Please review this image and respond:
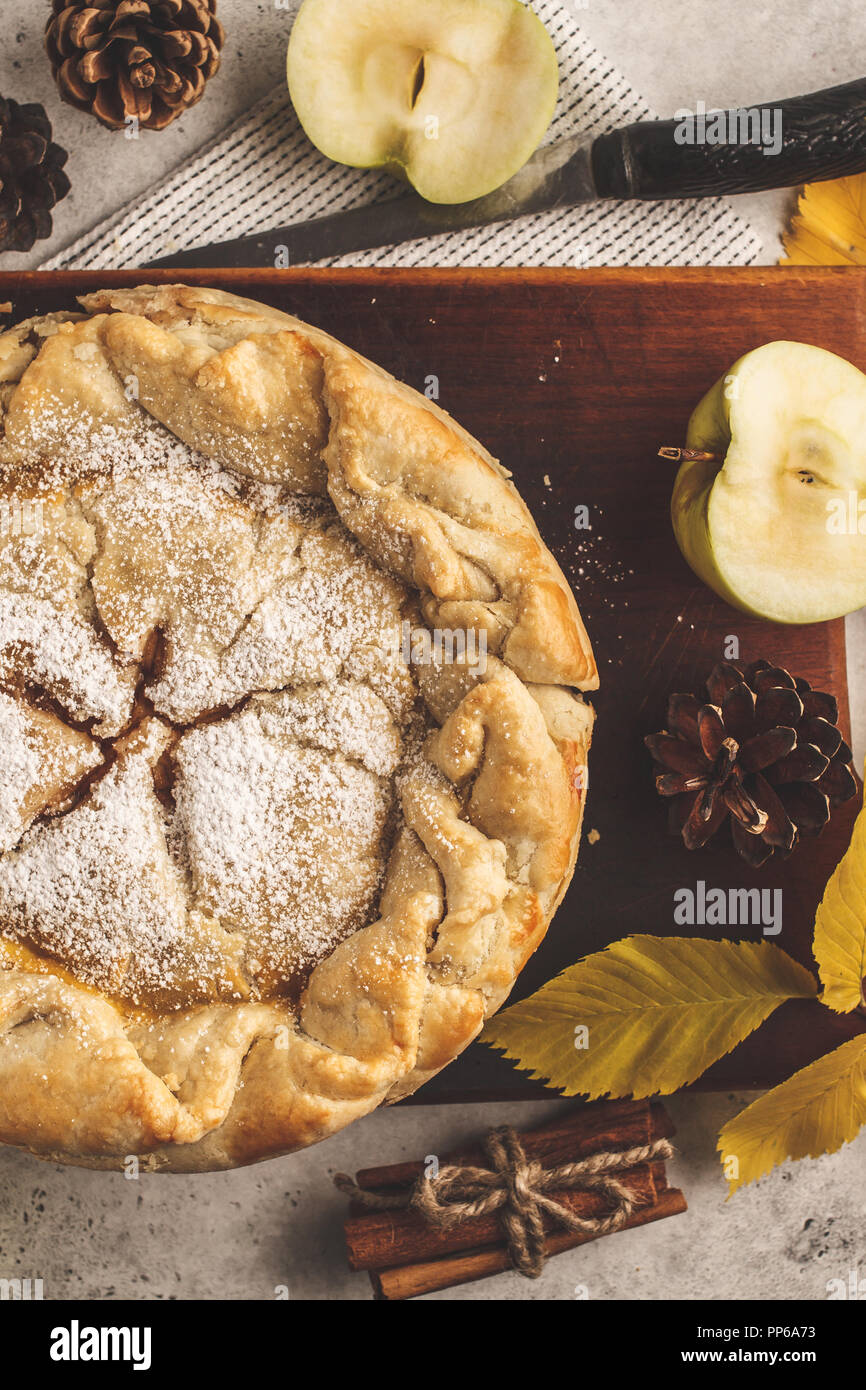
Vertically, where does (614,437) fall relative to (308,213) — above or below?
below

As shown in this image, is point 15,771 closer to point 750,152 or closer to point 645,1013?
point 645,1013

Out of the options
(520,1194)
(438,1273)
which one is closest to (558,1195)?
(520,1194)

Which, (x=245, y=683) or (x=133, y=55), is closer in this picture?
(x=245, y=683)

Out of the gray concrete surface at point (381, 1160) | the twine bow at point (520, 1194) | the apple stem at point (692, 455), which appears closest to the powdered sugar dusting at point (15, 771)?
the gray concrete surface at point (381, 1160)

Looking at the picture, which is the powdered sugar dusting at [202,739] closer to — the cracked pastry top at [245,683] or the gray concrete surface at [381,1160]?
the cracked pastry top at [245,683]

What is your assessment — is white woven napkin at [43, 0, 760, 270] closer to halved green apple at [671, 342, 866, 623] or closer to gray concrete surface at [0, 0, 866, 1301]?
gray concrete surface at [0, 0, 866, 1301]

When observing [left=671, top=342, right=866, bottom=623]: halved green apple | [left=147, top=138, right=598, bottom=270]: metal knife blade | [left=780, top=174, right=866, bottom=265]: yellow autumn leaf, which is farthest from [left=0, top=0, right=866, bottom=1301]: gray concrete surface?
[left=671, top=342, right=866, bottom=623]: halved green apple
